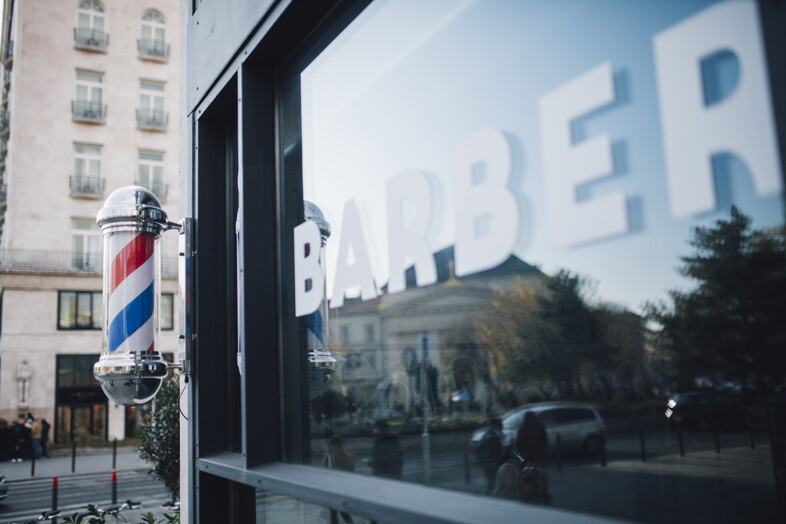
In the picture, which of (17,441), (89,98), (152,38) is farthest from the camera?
(152,38)

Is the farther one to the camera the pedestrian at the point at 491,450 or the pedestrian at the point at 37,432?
the pedestrian at the point at 37,432

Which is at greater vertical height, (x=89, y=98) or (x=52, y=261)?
(x=89, y=98)

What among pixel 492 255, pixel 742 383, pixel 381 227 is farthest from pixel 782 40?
pixel 381 227

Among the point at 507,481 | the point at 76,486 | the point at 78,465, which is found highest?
the point at 507,481

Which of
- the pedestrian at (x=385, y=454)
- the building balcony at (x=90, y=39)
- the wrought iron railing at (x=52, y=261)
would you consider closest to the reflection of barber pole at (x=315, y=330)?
the pedestrian at (x=385, y=454)

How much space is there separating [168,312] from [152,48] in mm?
12145

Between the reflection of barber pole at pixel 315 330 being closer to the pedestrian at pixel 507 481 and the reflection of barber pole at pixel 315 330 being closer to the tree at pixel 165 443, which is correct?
the pedestrian at pixel 507 481

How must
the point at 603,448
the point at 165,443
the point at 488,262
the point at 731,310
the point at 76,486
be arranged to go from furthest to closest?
the point at 76,486, the point at 165,443, the point at 603,448, the point at 488,262, the point at 731,310

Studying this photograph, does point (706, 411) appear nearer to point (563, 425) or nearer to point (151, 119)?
point (563, 425)

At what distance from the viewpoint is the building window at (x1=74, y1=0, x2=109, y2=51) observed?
92.0 ft

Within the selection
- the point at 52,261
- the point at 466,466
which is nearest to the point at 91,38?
the point at 52,261

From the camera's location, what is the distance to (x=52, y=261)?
2655 cm

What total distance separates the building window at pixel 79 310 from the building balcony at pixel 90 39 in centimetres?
1069

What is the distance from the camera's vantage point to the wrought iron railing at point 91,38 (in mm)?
27969
